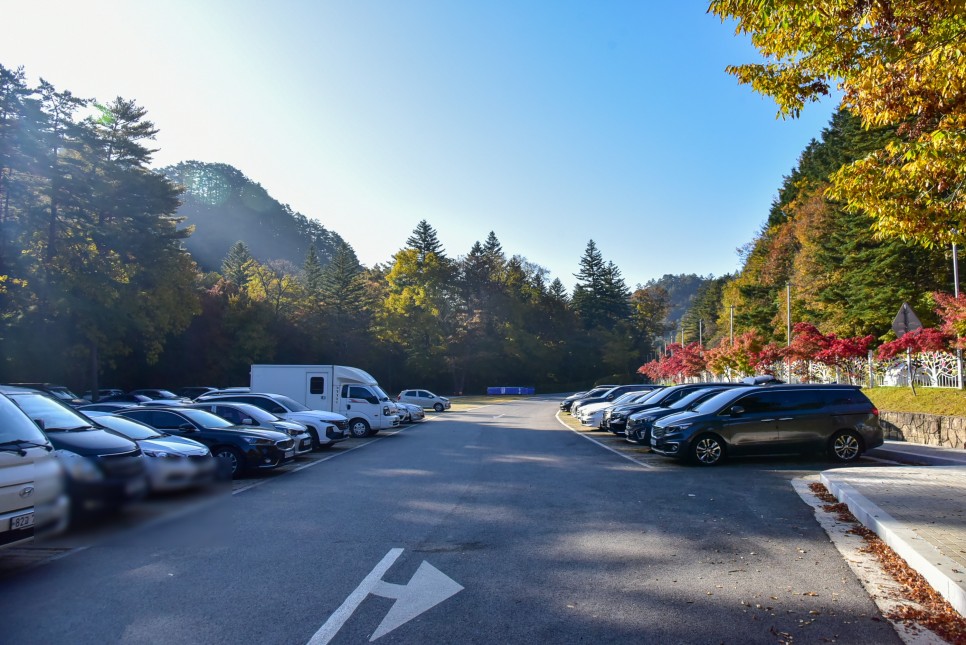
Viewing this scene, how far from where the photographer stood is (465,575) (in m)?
5.95

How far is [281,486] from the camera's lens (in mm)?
11398

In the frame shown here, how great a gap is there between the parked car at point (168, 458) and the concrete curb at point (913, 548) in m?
6.55

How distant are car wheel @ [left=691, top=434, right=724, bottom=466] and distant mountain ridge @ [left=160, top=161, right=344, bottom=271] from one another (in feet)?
334

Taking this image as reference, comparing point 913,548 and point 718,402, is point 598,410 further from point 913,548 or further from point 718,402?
point 913,548

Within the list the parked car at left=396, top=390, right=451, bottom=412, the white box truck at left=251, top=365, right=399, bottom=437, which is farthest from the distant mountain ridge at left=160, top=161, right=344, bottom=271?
the white box truck at left=251, top=365, right=399, bottom=437

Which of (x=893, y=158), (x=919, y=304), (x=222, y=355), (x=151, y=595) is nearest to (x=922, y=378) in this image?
(x=919, y=304)

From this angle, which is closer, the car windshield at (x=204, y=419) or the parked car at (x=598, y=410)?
the car windshield at (x=204, y=419)

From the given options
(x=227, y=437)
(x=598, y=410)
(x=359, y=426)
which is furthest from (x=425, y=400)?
(x=227, y=437)

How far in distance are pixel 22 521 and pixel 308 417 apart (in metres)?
12.9

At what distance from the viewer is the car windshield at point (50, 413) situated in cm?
746

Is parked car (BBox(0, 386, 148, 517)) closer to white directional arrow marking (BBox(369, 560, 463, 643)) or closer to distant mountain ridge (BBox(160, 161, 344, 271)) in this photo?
white directional arrow marking (BBox(369, 560, 463, 643))

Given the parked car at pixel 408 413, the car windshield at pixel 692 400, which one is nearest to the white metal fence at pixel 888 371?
the car windshield at pixel 692 400

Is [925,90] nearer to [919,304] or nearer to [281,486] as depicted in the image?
[281,486]

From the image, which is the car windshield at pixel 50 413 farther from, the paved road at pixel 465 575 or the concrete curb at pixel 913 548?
the concrete curb at pixel 913 548
